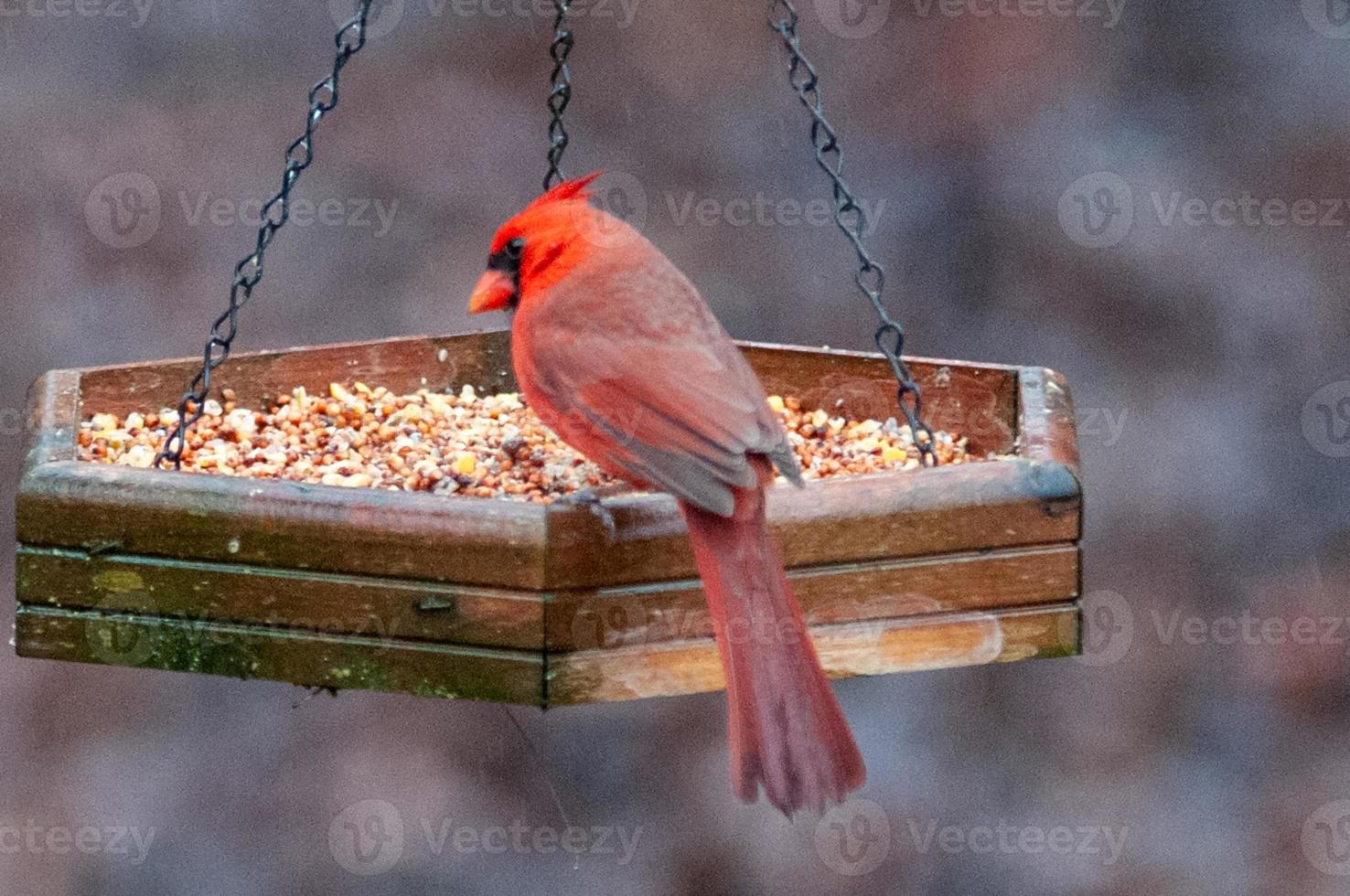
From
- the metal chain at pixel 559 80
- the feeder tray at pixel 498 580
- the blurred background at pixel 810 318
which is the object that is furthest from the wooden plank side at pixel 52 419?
the blurred background at pixel 810 318

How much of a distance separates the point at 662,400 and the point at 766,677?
0.43m

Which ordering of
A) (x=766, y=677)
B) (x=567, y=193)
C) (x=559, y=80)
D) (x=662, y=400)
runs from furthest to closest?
(x=559, y=80) → (x=567, y=193) → (x=662, y=400) → (x=766, y=677)

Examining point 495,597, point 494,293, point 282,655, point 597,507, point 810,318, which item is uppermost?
point 494,293

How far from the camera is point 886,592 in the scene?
2549 mm

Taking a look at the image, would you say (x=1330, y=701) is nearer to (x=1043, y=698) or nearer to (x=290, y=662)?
(x=1043, y=698)

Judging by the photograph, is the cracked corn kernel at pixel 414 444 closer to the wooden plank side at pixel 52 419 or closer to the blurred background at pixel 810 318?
the wooden plank side at pixel 52 419

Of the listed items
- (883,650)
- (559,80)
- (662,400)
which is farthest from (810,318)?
(883,650)

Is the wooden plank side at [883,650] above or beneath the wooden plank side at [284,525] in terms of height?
beneath

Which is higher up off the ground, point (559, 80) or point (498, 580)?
point (559, 80)

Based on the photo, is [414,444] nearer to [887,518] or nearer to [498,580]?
[498,580]

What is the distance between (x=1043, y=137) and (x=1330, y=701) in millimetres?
1634

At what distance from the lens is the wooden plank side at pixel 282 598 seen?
243cm

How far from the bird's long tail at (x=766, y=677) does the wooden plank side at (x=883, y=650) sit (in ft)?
0.34

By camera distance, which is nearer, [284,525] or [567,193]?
[284,525]
